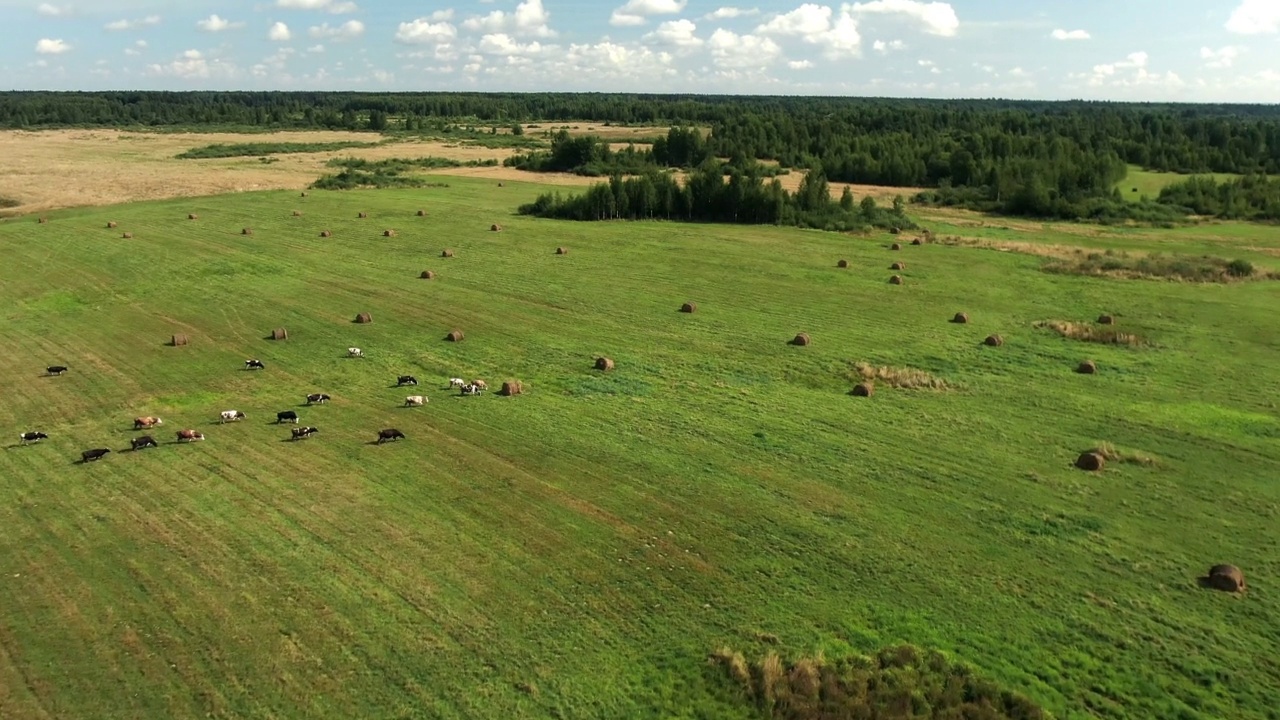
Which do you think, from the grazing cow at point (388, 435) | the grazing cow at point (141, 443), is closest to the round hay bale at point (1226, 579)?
the grazing cow at point (388, 435)

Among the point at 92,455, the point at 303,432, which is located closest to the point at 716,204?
the point at 303,432

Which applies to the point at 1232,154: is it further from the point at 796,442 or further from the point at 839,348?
the point at 796,442

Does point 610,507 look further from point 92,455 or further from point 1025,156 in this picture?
point 1025,156

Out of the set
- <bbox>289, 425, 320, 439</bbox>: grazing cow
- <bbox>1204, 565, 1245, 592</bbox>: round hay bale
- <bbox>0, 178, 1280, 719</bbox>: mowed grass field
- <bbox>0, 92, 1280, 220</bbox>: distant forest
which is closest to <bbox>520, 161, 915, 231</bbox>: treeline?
<bbox>0, 92, 1280, 220</bbox>: distant forest

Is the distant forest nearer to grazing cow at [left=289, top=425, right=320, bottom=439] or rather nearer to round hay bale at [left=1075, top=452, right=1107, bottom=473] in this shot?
round hay bale at [left=1075, top=452, right=1107, bottom=473]

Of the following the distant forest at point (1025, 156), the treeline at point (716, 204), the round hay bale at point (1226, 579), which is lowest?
the round hay bale at point (1226, 579)

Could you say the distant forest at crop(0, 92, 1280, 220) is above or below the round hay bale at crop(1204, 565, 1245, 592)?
above

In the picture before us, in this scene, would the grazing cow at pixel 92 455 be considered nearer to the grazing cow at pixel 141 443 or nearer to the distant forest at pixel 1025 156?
the grazing cow at pixel 141 443
